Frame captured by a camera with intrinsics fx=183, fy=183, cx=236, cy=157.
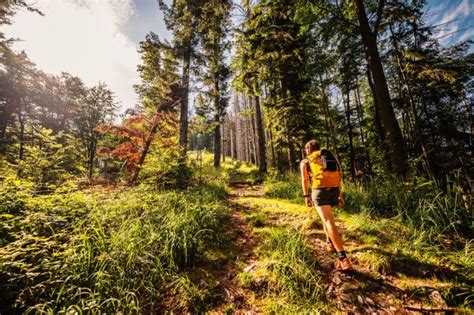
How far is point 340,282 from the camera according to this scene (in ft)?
7.93

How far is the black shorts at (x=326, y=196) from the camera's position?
Result: 303cm

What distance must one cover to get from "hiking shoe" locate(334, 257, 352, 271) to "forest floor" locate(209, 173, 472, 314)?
84mm

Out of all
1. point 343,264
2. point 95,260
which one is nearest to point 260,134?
point 343,264

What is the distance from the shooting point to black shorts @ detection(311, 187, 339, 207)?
3027 millimetres

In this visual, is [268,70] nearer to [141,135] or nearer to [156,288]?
[141,135]

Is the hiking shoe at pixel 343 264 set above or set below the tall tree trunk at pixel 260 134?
below

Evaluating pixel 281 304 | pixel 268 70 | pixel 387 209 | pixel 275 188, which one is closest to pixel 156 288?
pixel 281 304

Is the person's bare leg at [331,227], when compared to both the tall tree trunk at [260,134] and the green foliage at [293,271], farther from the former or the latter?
the tall tree trunk at [260,134]

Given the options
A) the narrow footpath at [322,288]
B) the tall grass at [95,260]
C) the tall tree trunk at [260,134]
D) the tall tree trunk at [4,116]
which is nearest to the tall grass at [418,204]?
the narrow footpath at [322,288]

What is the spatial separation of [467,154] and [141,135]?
755 inches

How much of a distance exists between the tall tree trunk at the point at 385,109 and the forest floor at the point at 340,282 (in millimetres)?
2702

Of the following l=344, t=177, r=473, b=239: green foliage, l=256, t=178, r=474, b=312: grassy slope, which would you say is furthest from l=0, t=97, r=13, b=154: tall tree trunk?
l=344, t=177, r=473, b=239: green foliage

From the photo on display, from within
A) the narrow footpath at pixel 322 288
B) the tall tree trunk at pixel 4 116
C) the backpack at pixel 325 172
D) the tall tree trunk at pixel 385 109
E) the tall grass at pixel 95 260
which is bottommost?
the narrow footpath at pixel 322 288

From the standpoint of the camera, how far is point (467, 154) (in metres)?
11.5
